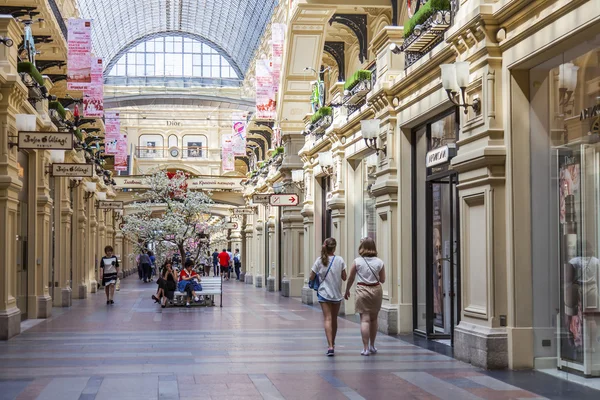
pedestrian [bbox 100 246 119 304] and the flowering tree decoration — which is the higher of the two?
the flowering tree decoration

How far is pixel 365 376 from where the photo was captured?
10.1 metres

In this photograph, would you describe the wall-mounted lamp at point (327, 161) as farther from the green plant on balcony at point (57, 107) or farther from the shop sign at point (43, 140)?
the shop sign at point (43, 140)

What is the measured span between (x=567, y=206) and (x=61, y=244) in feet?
56.1

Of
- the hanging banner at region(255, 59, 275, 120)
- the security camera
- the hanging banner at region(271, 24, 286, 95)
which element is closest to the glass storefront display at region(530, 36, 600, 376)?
the security camera

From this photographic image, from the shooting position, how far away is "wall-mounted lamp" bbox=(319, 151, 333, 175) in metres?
21.9

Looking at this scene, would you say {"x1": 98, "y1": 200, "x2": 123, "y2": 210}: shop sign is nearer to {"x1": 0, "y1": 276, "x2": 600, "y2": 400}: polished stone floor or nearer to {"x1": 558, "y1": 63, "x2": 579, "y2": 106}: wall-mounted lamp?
{"x1": 0, "y1": 276, "x2": 600, "y2": 400}: polished stone floor

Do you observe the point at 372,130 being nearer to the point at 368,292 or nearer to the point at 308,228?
the point at 368,292

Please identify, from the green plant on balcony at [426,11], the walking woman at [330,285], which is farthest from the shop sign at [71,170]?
the green plant on balcony at [426,11]

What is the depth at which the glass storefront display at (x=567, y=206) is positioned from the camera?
9.15 metres

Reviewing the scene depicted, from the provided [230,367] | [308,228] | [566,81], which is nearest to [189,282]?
[308,228]

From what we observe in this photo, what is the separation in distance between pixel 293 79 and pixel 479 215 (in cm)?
1819

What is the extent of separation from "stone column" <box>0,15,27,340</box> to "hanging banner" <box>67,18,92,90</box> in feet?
18.8

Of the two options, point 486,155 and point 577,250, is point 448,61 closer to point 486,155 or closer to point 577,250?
point 486,155

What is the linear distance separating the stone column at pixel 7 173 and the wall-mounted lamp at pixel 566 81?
8825 mm
